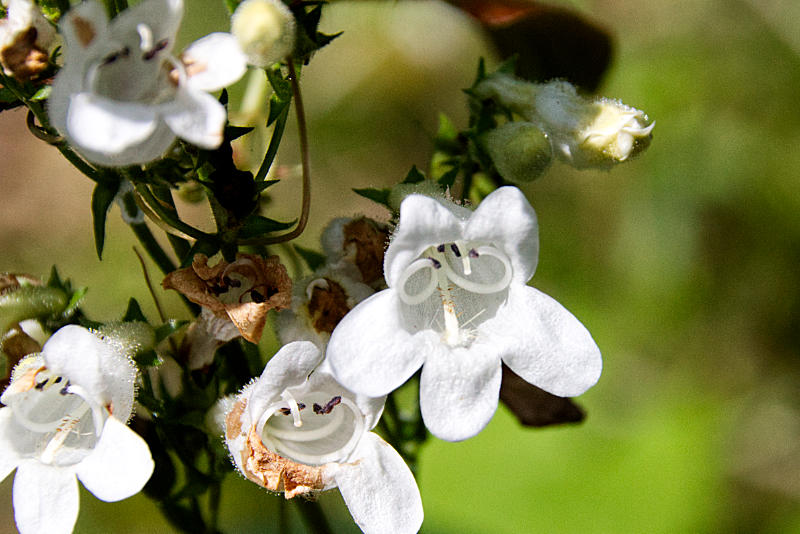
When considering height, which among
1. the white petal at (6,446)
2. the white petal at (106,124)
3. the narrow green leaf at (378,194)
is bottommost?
the white petal at (6,446)

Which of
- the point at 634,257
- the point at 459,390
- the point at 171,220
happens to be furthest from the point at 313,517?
the point at 634,257

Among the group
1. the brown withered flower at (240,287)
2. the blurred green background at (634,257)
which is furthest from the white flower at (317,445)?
the blurred green background at (634,257)

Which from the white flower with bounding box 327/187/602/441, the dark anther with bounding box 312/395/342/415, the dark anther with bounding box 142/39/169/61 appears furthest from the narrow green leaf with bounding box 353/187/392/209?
the dark anther with bounding box 142/39/169/61

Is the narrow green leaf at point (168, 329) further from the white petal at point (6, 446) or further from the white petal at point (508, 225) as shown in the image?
the white petal at point (508, 225)

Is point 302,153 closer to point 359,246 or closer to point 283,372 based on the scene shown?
point 359,246

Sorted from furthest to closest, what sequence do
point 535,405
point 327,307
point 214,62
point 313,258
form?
point 535,405 < point 313,258 < point 327,307 < point 214,62

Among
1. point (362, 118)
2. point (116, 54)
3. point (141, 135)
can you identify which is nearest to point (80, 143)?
point (141, 135)
